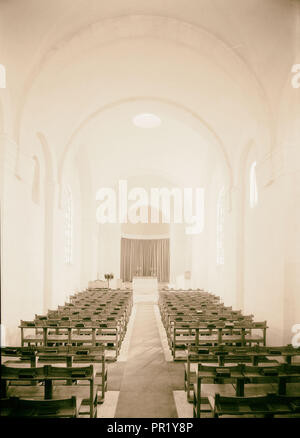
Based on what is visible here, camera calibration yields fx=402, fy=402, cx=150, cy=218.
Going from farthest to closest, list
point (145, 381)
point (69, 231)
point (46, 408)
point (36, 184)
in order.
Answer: point (69, 231) → point (36, 184) → point (145, 381) → point (46, 408)

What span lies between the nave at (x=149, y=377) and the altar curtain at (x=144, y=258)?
22.4m

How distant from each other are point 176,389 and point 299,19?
7844mm

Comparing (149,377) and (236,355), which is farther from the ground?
(236,355)

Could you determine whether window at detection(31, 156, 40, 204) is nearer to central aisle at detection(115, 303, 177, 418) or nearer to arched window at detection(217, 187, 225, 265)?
central aisle at detection(115, 303, 177, 418)

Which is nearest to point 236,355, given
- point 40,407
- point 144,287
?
point 40,407

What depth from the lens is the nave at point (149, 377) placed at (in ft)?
15.3

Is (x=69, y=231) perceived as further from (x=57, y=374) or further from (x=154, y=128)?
(x=57, y=374)

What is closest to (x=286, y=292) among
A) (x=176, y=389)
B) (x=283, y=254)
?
(x=283, y=254)

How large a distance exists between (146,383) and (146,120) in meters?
13.3

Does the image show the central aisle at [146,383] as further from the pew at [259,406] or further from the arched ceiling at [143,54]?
the arched ceiling at [143,54]

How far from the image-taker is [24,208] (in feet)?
37.5

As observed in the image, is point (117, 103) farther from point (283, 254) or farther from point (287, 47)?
point (283, 254)

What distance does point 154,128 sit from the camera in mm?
19469

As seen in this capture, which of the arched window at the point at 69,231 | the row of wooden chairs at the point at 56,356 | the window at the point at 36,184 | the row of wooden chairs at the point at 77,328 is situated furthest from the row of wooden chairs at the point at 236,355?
the arched window at the point at 69,231
